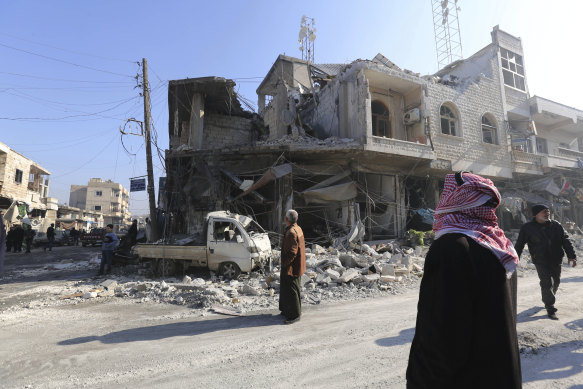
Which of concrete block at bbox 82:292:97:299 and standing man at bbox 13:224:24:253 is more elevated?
standing man at bbox 13:224:24:253

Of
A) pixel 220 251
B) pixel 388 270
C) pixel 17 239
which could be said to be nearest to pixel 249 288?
pixel 220 251

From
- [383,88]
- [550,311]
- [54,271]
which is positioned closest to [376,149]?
[383,88]

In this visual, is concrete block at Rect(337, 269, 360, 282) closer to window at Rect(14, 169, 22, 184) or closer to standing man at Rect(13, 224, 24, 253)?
standing man at Rect(13, 224, 24, 253)

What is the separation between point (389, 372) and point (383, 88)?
14053 millimetres

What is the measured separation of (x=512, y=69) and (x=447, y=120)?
7912mm

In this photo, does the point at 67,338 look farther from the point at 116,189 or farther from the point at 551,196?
the point at 116,189

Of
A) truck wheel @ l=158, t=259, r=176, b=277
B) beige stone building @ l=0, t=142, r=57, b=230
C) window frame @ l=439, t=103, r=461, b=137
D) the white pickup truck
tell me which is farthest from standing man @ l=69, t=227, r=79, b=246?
window frame @ l=439, t=103, r=461, b=137

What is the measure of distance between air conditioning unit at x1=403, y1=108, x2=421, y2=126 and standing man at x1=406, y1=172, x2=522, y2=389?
45.7 ft

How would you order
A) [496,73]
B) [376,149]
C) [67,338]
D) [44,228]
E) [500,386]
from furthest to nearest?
1. [44,228]
2. [496,73]
3. [376,149]
4. [67,338]
5. [500,386]

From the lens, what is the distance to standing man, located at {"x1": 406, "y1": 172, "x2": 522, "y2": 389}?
117 cm

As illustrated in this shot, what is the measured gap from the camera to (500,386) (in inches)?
46.6

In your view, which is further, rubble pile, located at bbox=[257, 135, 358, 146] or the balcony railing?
the balcony railing

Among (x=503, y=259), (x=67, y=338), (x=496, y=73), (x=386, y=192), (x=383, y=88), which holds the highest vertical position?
(x=496, y=73)

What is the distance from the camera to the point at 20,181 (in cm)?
2334
